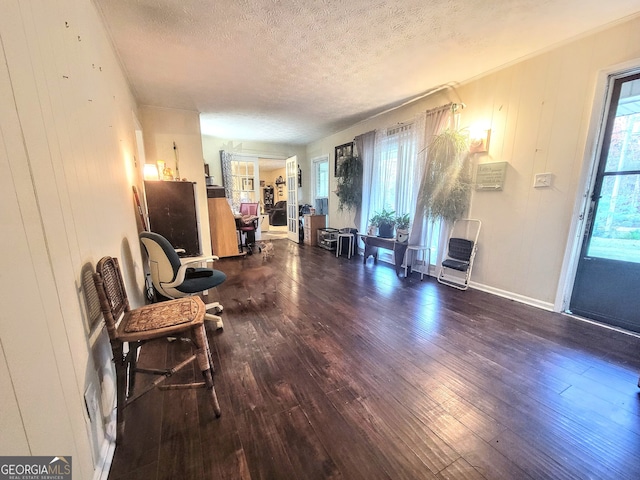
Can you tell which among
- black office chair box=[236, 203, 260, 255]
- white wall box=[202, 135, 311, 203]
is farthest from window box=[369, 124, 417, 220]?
white wall box=[202, 135, 311, 203]

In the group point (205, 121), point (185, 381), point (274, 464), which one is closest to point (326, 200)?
point (205, 121)

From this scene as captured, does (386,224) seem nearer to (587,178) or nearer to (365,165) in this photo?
(365,165)

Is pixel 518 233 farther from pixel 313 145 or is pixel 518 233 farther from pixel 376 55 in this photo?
pixel 313 145

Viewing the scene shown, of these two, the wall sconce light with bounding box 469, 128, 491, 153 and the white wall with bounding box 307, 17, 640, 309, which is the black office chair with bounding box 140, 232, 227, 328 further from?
the wall sconce light with bounding box 469, 128, 491, 153

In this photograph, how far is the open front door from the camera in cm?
632

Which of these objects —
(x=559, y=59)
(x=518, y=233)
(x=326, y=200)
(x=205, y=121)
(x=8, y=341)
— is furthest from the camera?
(x=326, y=200)

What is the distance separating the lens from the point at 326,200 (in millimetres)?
6449

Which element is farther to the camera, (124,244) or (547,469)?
(124,244)

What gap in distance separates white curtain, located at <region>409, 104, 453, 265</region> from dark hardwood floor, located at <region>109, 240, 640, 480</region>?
132 cm

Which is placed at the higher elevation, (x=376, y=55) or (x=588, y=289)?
(x=376, y=55)

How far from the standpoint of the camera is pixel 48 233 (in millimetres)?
875

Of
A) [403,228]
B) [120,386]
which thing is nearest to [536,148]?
[403,228]

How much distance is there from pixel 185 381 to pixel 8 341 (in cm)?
125

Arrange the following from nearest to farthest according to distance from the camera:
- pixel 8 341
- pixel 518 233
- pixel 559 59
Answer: pixel 8 341
pixel 559 59
pixel 518 233
